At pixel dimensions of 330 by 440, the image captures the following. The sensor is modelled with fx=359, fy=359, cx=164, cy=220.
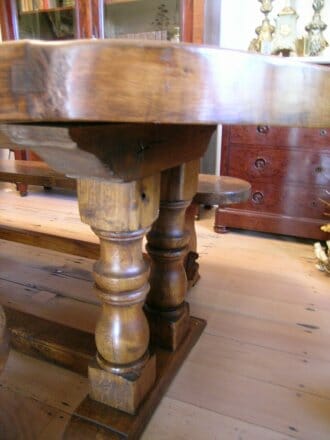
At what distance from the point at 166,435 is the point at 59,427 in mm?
213

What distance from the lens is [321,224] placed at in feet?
5.32

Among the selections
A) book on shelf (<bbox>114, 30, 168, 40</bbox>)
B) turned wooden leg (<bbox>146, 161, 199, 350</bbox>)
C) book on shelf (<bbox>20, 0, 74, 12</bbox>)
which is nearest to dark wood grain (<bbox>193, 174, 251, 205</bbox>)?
turned wooden leg (<bbox>146, 161, 199, 350</bbox>)

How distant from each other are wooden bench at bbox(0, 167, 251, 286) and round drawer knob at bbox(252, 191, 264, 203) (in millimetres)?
532

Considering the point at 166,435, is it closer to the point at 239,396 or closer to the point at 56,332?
the point at 239,396

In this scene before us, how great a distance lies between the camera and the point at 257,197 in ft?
5.64

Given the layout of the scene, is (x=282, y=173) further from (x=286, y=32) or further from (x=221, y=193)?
(x=221, y=193)

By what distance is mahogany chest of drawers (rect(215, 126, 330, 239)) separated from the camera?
62.0 inches

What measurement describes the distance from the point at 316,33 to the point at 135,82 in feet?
5.62

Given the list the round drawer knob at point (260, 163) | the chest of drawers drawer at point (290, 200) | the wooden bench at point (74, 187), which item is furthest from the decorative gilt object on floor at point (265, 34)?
the wooden bench at point (74, 187)

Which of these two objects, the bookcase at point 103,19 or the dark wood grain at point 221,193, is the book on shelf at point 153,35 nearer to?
the bookcase at point 103,19

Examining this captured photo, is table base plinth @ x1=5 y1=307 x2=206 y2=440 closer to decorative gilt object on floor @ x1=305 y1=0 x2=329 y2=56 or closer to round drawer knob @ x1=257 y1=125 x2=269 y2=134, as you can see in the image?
round drawer knob @ x1=257 y1=125 x2=269 y2=134

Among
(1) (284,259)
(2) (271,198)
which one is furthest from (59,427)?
(2) (271,198)

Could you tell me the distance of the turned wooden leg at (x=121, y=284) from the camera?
1.82 feet

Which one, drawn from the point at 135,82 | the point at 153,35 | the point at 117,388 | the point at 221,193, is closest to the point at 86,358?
the point at 117,388
